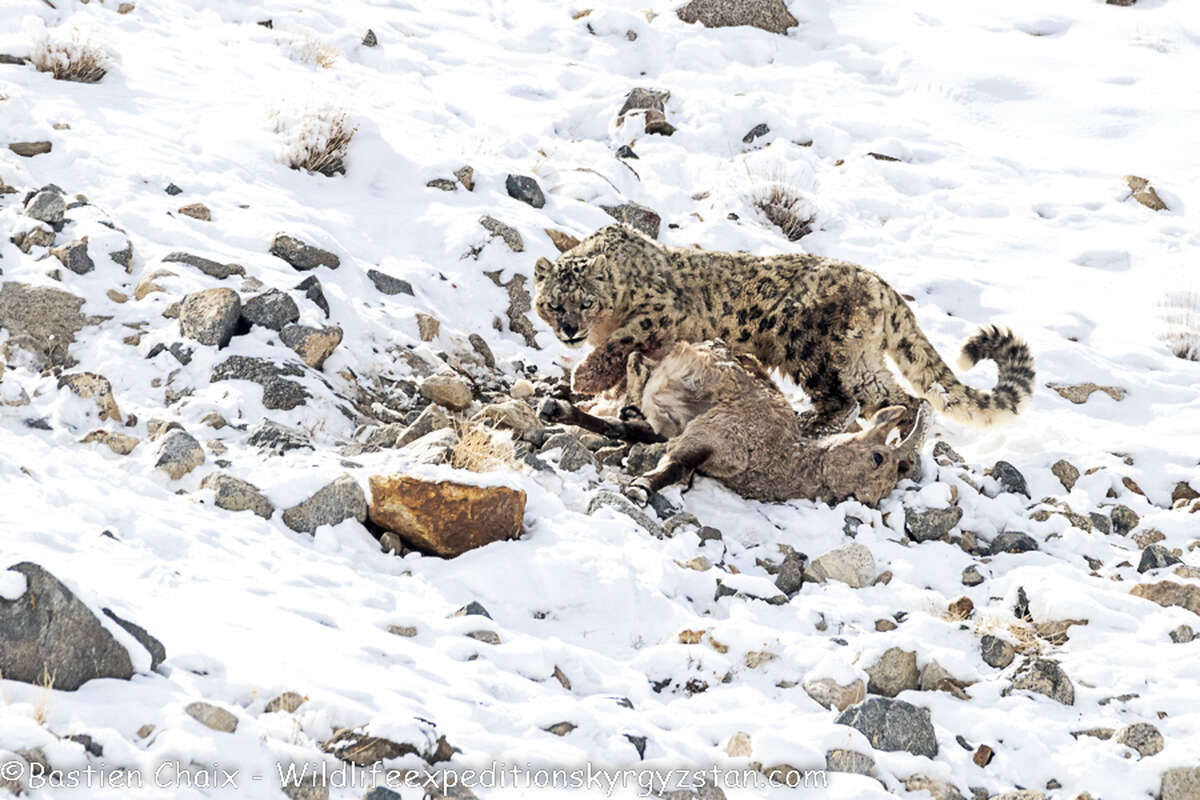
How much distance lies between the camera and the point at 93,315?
7457 millimetres

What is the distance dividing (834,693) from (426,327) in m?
4.61

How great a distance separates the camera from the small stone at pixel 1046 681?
5477 millimetres

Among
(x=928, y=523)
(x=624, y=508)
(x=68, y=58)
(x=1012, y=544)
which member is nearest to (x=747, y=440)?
(x=624, y=508)

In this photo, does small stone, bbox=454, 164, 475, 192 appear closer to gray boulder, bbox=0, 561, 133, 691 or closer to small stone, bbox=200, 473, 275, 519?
small stone, bbox=200, 473, 275, 519

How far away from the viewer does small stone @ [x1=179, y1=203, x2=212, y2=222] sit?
8.93 metres

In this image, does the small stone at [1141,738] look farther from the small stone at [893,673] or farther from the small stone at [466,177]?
the small stone at [466,177]

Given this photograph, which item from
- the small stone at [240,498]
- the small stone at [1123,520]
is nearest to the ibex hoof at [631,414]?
the small stone at [240,498]

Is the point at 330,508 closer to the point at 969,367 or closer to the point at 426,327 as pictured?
the point at 426,327

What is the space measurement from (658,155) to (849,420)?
588 centimetres

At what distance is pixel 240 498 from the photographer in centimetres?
594

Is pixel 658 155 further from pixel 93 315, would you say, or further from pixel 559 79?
pixel 93 315

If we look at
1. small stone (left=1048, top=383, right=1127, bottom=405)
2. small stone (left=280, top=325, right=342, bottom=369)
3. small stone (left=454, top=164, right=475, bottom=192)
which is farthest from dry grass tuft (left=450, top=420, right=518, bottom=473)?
small stone (left=1048, top=383, right=1127, bottom=405)

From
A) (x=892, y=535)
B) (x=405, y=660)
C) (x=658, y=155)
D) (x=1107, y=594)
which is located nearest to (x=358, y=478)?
(x=405, y=660)

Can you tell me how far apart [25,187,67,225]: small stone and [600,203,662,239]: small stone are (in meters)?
5.08
